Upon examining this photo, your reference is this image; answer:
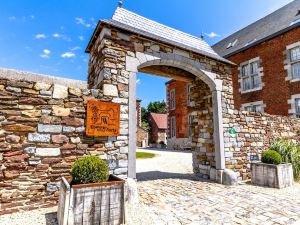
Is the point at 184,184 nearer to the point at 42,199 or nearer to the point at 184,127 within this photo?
the point at 42,199

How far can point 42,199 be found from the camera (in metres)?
3.68

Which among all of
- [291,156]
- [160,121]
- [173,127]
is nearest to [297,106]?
[291,156]

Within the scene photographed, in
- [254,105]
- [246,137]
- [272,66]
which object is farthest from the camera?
[254,105]

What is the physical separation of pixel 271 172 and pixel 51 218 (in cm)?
546

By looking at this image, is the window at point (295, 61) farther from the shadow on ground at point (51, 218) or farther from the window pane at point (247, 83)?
the shadow on ground at point (51, 218)

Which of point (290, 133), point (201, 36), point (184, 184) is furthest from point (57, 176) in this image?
point (290, 133)

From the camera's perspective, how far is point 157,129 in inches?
1150

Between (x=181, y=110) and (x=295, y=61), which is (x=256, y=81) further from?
(x=181, y=110)

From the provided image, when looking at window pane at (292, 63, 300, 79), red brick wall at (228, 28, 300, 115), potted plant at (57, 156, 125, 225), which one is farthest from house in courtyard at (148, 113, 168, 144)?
potted plant at (57, 156, 125, 225)

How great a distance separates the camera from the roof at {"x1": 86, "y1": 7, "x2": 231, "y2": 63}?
5167 mm

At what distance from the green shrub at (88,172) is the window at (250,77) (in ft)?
38.6

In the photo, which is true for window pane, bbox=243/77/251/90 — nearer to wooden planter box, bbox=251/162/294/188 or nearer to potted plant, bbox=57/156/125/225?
wooden planter box, bbox=251/162/294/188

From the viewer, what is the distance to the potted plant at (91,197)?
285cm

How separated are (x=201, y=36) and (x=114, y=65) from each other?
4.58 meters
